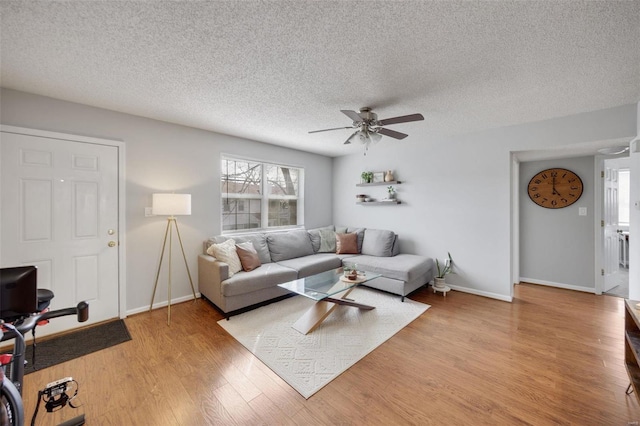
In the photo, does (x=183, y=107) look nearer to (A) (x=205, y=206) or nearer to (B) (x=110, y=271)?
(A) (x=205, y=206)

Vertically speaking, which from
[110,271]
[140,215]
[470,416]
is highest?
[140,215]

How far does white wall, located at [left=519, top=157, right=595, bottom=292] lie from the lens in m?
3.87

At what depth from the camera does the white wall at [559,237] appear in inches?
152

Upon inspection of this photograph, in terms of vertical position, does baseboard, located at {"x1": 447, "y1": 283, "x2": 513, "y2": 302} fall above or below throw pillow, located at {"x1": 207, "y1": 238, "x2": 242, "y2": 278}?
below

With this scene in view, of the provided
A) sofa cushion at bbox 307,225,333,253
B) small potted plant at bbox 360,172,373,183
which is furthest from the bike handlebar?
small potted plant at bbox 360,172,373,183

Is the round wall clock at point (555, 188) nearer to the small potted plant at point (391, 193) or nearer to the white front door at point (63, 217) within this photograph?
the small potted plant at point (391, 193)

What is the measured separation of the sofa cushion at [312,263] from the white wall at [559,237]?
10.8 feet

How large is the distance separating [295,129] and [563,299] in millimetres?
4479

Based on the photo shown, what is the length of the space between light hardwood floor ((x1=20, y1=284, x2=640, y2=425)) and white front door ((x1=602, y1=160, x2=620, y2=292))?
147cm

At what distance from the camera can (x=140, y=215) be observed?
3.18m

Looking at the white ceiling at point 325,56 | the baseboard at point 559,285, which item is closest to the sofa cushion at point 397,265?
the baseboard at point 559,285

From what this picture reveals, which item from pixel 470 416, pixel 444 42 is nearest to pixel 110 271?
pixel 470 416

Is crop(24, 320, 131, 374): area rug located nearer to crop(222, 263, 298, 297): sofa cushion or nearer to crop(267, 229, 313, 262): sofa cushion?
crop(222, 263, 298, 297): sofa cushion

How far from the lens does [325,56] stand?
6.28ft
